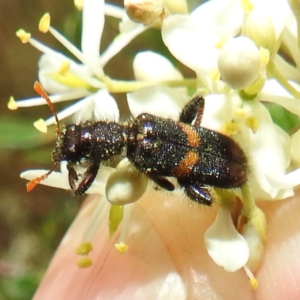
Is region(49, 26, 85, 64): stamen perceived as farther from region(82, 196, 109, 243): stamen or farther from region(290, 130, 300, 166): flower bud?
region(290, 130, 300, 166): flower bud

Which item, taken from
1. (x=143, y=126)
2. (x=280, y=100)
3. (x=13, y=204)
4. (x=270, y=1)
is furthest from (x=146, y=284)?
(x=13, y=204)

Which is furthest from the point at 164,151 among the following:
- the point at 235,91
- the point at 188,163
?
the point at 235,91

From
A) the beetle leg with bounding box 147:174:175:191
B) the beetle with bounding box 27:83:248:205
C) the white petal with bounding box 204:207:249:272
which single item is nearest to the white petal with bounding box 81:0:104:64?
the beetle with bounding box 27:83:248:205

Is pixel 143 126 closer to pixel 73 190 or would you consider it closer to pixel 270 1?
pixel 73 190

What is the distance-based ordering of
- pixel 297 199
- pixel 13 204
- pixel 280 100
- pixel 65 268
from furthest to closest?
pixel 13 204 → pixel 65 268 → pixel 297 199 → pixel 280 100

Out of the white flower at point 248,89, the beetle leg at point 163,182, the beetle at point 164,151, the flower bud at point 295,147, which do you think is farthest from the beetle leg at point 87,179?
the flower bud at point 295,147

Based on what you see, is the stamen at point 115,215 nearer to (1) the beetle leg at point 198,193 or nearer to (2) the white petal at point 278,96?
(1) the beetle leg at point 198,193

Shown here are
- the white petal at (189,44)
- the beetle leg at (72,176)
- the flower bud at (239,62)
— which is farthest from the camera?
the beetle leg at (72,176)
